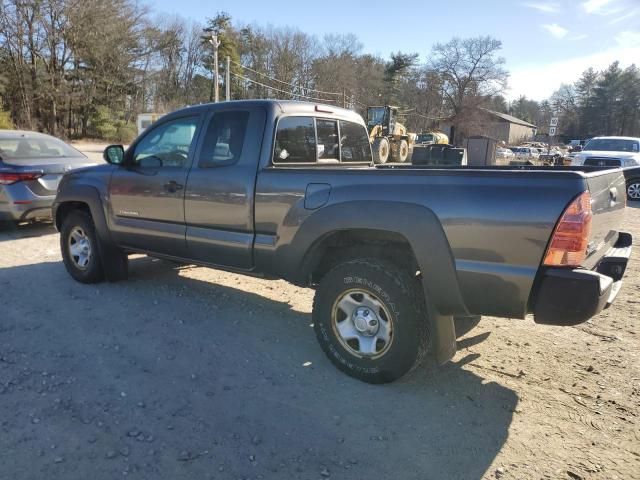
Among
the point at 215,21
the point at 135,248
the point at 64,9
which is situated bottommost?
the point at 135,248

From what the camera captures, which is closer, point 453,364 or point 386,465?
point 386,465

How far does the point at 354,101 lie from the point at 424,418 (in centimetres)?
6520

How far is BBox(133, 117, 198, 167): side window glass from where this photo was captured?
4.57m

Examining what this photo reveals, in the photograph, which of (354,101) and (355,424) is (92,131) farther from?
(355,424)

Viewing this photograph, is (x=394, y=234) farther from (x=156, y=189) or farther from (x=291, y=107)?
(x=156, y=189)

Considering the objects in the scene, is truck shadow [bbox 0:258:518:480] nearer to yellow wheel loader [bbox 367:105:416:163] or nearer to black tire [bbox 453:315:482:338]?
black tire [bbox 453:315:482:338]

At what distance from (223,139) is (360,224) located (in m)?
1.70

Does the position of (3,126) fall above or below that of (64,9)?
below

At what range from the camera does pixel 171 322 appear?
177 inches

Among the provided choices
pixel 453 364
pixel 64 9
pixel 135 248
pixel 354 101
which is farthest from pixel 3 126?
pixel 354 101

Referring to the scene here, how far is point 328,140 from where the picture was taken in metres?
4.67

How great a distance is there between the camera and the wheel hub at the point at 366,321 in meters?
3.39

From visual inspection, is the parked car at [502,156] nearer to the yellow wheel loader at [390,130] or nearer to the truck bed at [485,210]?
the yellow wheel loader at [390,130]

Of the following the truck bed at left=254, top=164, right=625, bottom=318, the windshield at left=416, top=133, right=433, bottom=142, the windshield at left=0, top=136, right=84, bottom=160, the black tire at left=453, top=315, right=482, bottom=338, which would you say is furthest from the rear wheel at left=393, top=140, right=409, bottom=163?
the truck bed at left=254, top=164, right=625, bottom=318
